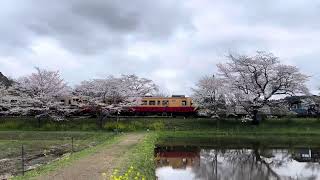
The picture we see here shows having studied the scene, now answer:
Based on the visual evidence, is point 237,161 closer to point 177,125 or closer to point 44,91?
point 177,125

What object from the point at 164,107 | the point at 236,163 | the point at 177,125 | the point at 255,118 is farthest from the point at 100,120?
the point at 236,163

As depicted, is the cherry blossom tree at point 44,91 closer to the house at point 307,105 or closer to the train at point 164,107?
the train at point 164,107

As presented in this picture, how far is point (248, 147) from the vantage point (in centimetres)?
2997

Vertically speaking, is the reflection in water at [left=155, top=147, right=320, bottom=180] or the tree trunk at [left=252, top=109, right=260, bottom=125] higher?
the tree trunk at [left=252, top=109, right=260, bottom=125]

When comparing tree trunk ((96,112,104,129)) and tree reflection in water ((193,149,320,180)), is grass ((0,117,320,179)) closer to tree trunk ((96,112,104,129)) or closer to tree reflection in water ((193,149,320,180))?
tree trunk ((96,112,104,129))

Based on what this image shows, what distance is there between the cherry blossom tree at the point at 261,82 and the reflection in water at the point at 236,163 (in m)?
17.7

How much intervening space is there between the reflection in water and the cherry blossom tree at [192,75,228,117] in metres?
19.0

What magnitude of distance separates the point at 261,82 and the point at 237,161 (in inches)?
1004

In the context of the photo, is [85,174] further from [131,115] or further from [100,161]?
[131,115]

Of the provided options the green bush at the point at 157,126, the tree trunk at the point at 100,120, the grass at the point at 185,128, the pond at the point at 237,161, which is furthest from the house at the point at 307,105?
the pond at the point at 237,161

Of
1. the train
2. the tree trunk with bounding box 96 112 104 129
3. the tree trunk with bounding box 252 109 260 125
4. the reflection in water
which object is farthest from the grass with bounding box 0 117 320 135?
the reflection in water

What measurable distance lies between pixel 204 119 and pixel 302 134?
10.9 metres

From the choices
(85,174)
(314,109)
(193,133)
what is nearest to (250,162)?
(85,174)

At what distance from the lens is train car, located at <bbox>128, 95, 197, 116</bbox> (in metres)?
51.6
